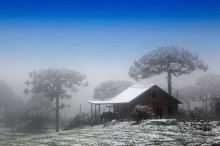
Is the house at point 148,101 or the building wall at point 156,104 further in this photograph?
the building wall at point 156,104

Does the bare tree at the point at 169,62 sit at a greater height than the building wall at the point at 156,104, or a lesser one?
greater

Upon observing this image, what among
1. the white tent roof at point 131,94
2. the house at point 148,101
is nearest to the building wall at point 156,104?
the house at point 148,101

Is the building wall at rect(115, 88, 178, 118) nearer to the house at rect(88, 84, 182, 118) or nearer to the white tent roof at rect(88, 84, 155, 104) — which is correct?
the house at rect(88, 84, 182, 118)

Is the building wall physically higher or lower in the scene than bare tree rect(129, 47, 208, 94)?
lower

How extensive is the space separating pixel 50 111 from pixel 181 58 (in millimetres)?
34647

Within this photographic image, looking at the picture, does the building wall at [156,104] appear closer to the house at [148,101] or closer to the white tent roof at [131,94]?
the house at [148,101]

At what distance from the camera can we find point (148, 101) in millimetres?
51719

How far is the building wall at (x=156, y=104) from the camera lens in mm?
50806

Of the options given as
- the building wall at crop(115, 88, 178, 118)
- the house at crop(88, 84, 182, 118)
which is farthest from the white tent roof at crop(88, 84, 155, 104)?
the building wall at crop(115, 88, 178, 118)

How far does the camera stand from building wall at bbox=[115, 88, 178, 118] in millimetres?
50806

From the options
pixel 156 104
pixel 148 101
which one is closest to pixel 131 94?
pixel 148 101

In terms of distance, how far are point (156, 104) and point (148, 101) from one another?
72.1 inches

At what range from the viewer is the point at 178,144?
65.9 feet

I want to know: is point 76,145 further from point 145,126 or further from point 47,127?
point 47,127
